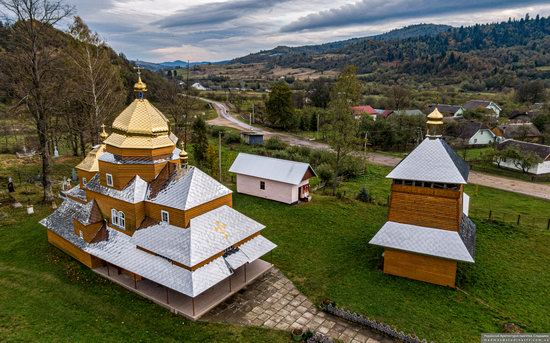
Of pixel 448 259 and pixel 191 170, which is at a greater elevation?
pixel 191 170

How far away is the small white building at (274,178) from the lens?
2598 cm

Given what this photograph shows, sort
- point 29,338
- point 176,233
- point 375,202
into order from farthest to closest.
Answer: point 375,202, point 176,233, point 29,338

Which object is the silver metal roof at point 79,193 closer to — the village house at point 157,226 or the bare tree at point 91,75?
the village house at point 157,226

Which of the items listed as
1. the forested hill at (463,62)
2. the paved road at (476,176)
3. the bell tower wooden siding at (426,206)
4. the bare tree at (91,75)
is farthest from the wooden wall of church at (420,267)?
the forested hill at (463,62)

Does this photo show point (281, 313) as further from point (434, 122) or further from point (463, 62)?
point (463, 62)

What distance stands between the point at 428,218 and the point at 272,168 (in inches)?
520

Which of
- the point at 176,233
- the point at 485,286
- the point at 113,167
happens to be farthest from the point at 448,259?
the point at 113,167

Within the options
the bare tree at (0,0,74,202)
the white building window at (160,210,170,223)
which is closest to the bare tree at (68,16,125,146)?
the bare tree at (0,0,74,202)

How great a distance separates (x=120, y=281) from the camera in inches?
642

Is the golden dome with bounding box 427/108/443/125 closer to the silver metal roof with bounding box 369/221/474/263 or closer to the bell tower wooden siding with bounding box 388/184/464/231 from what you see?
the bell tower wooden siding with bounding box 388/184/464/231

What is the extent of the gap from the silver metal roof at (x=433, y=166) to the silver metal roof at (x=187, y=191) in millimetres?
8443

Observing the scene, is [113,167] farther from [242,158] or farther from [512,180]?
[512,180]

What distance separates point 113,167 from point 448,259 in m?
16.1

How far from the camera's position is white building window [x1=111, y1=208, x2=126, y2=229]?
16.9 m
